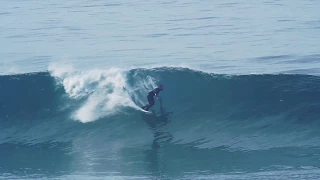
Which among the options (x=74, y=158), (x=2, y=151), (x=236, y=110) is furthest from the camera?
(x=236, y=110)

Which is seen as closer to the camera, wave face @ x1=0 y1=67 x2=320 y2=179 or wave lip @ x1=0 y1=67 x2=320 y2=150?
wave face @ x1=0 y1=67 x2=320 y2=179

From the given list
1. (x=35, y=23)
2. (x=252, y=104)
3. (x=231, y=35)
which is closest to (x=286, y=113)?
(x=252, y=104)

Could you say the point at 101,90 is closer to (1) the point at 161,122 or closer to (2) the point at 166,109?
(2) the point at 166,109

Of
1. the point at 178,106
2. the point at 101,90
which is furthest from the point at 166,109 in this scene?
the point at 101,90

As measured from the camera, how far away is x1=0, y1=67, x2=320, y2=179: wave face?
1602cm

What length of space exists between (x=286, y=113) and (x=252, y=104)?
112cm

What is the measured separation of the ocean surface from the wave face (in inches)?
1.1

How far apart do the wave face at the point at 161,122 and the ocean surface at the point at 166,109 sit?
0.03m

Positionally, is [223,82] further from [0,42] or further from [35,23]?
[35,23]

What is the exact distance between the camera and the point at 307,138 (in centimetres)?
1712

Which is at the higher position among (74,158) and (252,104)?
(252,104)

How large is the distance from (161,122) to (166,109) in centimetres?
103

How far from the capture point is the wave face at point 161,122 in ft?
52.5

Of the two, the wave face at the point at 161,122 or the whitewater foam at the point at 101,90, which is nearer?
the wave face at the point at 161,122
